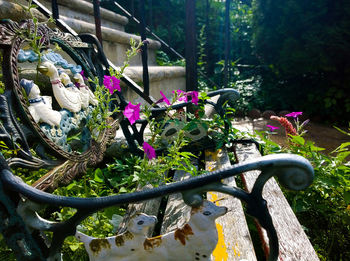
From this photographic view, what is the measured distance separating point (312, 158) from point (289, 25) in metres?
3.59

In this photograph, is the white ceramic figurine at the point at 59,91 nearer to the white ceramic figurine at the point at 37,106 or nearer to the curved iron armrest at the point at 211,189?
the white ceramic figurine at the point at 37,106

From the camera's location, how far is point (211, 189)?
640 mm

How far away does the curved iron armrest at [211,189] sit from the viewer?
61cm

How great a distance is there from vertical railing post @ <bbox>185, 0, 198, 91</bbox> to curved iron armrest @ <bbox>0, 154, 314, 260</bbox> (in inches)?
65.6

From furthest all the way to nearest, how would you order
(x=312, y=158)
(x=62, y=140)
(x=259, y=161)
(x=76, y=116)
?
(x=312, y=158) < (x=76, y=116) < (x=62, y=140) < (x=259, y=161)

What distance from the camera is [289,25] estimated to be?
176 inches

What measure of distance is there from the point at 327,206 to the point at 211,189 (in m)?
1.29

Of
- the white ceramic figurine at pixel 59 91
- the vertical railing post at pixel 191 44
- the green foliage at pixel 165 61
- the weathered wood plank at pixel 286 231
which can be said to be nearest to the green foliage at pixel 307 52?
the green foliage at pixel 165 61

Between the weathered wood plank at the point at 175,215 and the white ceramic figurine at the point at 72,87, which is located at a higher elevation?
the white ceramic figurine at the point at 72,87

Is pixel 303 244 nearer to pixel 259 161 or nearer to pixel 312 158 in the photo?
pixel 259 161

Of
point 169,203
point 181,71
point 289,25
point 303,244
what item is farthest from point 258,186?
point 289,25

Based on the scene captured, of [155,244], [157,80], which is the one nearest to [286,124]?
[155,244]

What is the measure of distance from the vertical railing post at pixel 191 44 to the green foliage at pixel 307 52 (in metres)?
2.95

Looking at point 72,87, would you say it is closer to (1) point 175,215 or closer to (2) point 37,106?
(2) point 37,106
